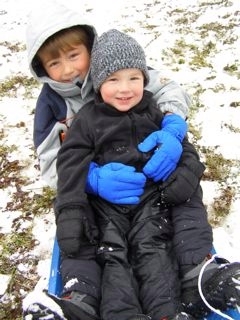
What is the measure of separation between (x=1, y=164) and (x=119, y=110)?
1.76 m

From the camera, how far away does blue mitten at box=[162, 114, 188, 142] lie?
2496mm

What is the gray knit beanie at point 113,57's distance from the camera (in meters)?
2.40

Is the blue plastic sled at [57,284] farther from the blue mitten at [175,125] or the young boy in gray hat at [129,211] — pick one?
the blue mitten at [175,125]

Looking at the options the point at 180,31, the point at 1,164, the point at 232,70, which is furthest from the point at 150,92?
the point at 180,31

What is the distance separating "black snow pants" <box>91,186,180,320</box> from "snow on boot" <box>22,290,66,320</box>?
258 millimetres

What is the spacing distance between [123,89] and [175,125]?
35 centimetres

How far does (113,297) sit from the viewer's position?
6.90ft

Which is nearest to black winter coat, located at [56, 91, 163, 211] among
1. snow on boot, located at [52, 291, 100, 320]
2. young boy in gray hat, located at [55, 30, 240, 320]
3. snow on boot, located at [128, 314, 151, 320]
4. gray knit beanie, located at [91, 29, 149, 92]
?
young boy in gray hat, located at [55, 30, 240, 320]

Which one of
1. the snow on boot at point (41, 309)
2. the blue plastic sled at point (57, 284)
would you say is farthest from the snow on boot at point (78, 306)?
the blue plastic sled at point (57, 284)

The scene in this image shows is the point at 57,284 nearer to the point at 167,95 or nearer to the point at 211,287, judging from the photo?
the point at 211,287

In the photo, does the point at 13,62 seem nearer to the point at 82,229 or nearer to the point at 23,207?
the point at 23,207

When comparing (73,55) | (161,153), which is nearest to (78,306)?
(161,153)

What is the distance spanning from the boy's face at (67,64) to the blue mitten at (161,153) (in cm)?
56

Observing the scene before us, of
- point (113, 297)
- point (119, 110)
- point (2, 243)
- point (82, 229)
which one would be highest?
point (119, 110)
